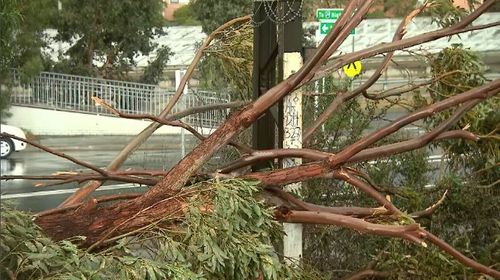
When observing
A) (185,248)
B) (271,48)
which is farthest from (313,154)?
(271,48)

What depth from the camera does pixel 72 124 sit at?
63.0 ft

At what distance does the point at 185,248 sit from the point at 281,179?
0.97 meters

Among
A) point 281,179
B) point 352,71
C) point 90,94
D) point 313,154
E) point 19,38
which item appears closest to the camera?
point 281,179

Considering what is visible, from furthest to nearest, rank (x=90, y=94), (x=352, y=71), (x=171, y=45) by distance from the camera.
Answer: (x=171, y=45), (x=90, y=94), (x=352, y=71)

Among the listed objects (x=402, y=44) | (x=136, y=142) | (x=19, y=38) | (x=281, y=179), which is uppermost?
(x=19, y=38)

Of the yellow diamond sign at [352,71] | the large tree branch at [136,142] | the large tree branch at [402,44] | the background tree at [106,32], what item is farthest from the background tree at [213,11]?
the large tree branch at [402,44]

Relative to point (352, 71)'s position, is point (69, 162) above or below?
below

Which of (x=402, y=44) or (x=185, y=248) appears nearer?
(x=185, y=248)

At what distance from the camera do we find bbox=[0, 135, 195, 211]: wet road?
25.8 ft

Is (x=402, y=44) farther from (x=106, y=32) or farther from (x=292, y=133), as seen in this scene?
(x=106, y=32)

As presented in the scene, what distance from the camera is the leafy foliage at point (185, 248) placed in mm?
3246

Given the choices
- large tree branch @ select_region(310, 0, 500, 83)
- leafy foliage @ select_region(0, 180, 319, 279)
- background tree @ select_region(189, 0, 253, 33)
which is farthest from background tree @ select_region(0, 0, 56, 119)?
background tree @ select_region(189, 0, 253, 33)

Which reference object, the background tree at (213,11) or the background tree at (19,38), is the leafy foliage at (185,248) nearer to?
the background tree at (19,38)

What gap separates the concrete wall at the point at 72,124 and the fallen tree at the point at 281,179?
13.5 meters
